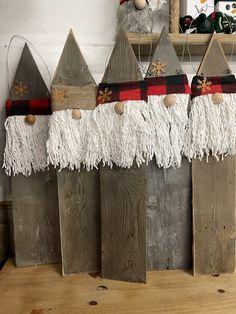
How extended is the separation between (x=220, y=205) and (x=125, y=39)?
2.21ft

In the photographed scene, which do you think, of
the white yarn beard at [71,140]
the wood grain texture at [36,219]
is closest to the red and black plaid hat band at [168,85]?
the white yarn beard at [71,140]

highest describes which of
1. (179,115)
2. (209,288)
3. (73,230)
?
(179,115)

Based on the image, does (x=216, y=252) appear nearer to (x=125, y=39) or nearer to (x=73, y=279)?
(x=73, y=279)

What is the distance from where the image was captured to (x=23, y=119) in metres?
1.16

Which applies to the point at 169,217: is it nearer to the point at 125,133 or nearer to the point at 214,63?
the point at 125,133

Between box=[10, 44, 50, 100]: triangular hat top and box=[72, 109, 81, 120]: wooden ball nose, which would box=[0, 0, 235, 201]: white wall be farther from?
box=[72, 109, 81, 120]: wooden ball nose

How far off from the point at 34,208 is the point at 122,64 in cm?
63

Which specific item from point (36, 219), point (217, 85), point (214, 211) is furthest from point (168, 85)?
point (36, 219)

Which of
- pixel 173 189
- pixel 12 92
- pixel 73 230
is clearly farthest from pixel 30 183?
pixel 173 189

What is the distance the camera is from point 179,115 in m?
1.08

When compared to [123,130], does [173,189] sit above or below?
below

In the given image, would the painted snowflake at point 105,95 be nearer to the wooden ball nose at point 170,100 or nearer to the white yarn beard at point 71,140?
the white yarn beard at point 71,140

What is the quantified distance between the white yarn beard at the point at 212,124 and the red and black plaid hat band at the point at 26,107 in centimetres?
53

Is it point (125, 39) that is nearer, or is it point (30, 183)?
point (125, 39)
